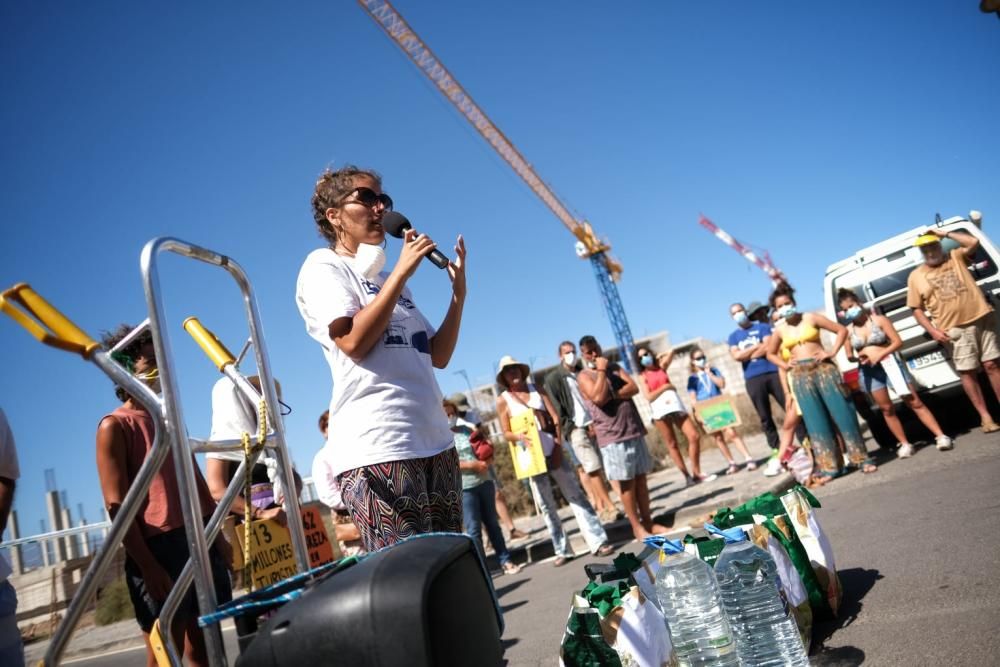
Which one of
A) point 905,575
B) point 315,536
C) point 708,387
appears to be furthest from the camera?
point 708,387

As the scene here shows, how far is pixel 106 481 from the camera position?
2859 millimetres

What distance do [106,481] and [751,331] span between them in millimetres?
7571

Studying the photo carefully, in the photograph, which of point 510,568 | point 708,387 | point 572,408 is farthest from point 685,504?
point 708,387

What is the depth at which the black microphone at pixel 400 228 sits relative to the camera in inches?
99.8

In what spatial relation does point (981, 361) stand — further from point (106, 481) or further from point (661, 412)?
point (106, 481)

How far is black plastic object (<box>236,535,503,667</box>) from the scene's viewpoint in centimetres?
120

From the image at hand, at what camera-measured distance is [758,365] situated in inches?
323

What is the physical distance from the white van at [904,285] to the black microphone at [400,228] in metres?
6.03

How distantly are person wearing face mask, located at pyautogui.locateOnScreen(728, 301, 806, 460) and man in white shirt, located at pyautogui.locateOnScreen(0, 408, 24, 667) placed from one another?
726 centimetres

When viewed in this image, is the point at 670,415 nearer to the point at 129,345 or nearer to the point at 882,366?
the point at 882,366

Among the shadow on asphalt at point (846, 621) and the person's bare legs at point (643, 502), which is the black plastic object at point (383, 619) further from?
the person's bare legs at point (643, 502)

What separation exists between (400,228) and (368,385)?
2.27ft

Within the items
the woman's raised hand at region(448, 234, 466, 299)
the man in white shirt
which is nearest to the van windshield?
the woman's raised hand at region(448, 234, 466, 299)

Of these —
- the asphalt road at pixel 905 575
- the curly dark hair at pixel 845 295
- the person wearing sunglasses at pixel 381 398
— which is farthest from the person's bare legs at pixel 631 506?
the person wearing sunglasses at pixel 381 398
